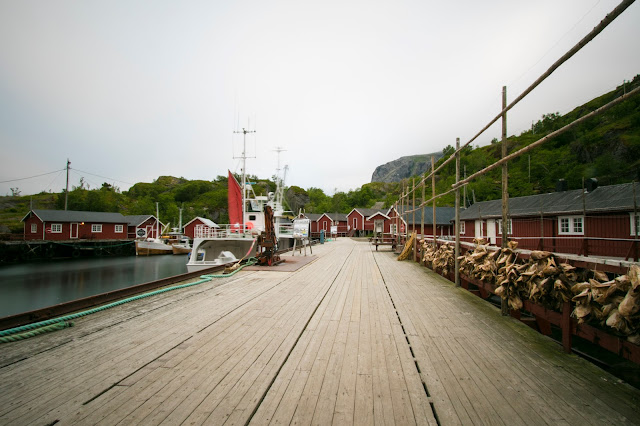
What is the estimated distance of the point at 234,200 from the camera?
735 inches

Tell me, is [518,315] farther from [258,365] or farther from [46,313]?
[46,313]

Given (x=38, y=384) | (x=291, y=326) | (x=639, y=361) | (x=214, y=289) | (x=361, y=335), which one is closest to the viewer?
(x=639, y=361)

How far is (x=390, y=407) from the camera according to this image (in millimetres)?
2051

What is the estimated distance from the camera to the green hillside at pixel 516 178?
22.0m

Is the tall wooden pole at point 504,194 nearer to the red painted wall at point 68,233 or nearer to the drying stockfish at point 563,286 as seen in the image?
the drying stockfish at point 563,286

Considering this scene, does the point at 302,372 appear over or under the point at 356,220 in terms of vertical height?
under

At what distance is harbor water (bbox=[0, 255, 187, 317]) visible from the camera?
14.9m

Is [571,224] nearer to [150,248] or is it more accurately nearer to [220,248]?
[220,248]

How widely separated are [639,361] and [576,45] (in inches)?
119

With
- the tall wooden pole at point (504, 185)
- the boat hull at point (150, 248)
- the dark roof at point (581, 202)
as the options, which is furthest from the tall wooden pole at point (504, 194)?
the boat hull at point (150, 248)

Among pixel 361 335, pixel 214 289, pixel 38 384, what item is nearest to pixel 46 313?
pixel 38 384

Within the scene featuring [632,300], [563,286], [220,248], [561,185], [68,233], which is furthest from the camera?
[68,233]

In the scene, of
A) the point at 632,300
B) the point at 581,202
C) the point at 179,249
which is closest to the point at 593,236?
the point at 581,202

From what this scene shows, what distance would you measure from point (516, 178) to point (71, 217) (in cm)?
5503
